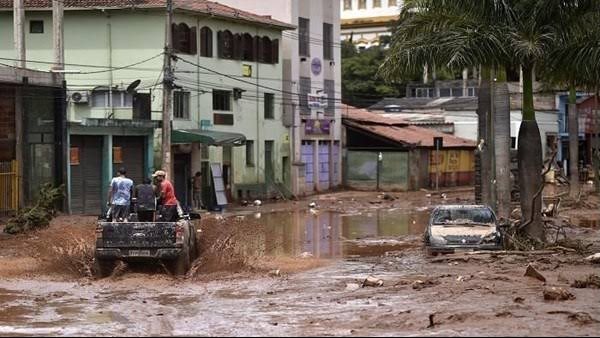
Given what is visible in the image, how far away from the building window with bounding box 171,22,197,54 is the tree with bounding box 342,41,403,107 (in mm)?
34283

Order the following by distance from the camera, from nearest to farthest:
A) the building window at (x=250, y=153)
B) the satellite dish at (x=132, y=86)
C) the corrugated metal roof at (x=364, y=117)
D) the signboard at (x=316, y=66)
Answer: the satellite dish at (x=132, y=86)
the building window at (x=250, y=153)
the signboard at (x=316, y=66)
the corrugated metal roof at (x=364, y=117)

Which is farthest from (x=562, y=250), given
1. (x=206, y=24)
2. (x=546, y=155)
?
(x=546, y=155)

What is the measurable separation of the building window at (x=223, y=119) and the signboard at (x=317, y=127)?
26.2 feet

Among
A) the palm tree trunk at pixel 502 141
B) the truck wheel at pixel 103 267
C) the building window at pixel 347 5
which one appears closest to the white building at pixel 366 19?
the building window at pixel 347 5

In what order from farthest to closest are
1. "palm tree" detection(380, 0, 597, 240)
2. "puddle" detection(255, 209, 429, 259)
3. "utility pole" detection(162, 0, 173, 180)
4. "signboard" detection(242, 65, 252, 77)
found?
1. "signboard" detection(242, 65, 252, 77)
2. "utility pole" detection(162, 0, 173, 180)
3. "puddle" detection(255, 209, 429, 259)
4. "palm tree" detection(380, 0, 597, 240)

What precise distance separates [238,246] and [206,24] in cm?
2643

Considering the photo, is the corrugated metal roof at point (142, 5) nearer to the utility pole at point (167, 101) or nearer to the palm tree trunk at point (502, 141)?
the utility pole at point (167, 101)

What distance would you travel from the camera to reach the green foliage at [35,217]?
2878 centimetres

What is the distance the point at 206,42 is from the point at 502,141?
2093 centimetres

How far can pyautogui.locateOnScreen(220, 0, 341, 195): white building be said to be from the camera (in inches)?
2183

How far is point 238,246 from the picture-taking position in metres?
22.3

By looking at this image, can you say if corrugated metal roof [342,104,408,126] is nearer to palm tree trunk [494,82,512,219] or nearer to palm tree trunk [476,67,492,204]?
palm tree trunk [476,67,492,204]

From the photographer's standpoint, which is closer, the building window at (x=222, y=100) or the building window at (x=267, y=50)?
the building window at (x=222, y=100)

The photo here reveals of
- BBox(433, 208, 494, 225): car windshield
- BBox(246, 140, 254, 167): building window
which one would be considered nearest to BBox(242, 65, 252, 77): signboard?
BBox(246, 140, 254, 167): building window
